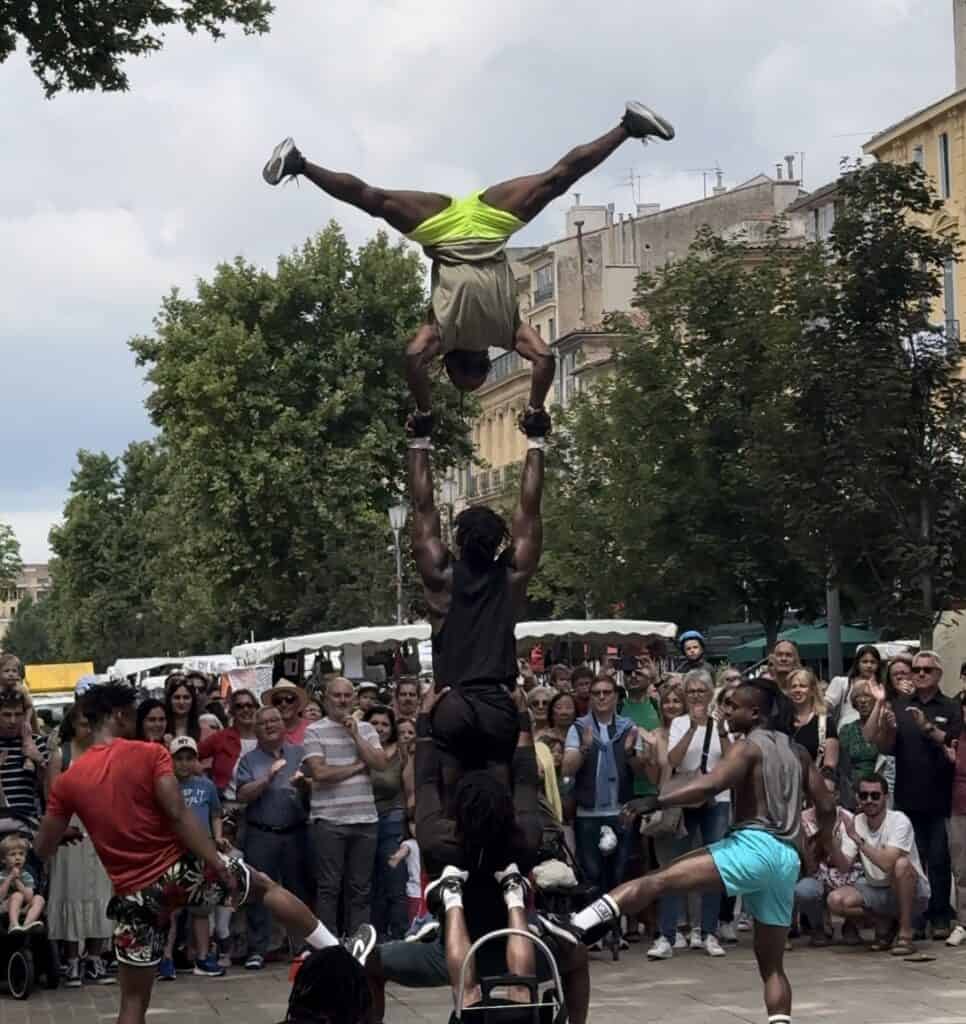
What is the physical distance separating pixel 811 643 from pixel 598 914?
1168 inches

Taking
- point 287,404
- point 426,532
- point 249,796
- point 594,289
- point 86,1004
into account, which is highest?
point 594,289

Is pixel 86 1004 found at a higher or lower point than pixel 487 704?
lower

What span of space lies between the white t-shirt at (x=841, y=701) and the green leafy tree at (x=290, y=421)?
37271 mm

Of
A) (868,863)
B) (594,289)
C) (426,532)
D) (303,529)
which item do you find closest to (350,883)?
(868,863)

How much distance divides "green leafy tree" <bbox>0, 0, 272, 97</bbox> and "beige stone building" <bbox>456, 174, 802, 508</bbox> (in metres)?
55.0

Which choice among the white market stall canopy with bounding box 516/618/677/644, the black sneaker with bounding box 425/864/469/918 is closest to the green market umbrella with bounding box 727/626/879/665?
the white market stall canopy with bounding box 516/618/677/644

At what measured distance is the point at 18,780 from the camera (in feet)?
45.7

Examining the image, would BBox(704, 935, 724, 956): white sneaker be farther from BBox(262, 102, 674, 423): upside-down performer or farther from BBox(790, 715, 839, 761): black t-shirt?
BBox(262, 102, 674, 423): upside-down performer

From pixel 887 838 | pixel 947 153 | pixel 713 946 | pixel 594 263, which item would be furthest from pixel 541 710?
pixel 594 263

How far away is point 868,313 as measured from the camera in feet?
84.7

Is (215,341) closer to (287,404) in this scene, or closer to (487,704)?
(287,404)

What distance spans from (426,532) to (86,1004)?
4637 millimetres

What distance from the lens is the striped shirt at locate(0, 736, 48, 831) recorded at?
548 inches

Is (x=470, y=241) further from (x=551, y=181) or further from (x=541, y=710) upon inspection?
(x=541, y=710)
